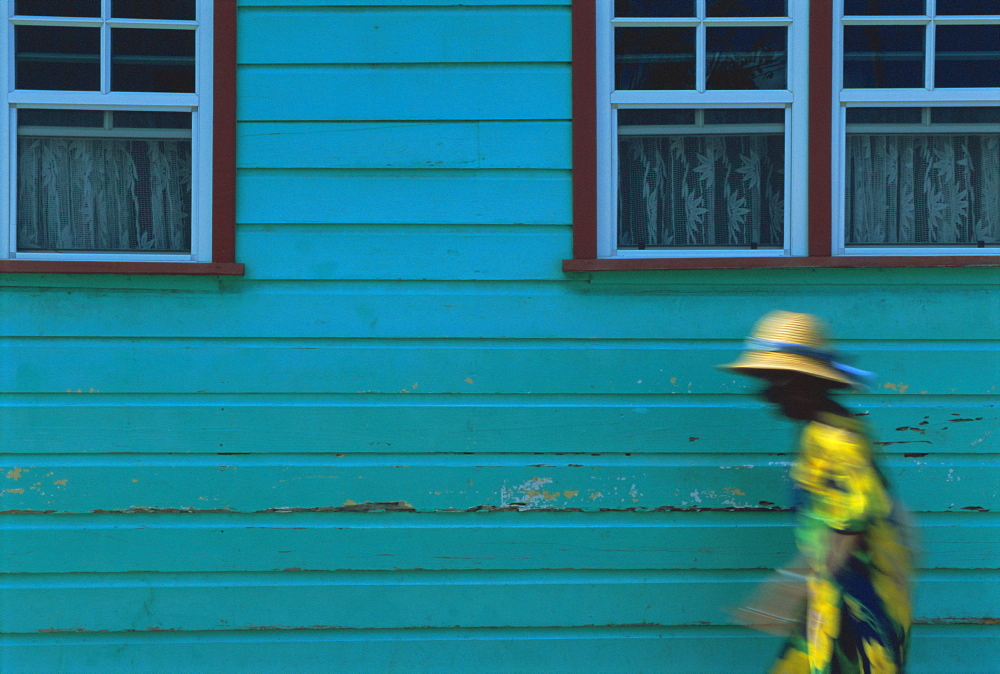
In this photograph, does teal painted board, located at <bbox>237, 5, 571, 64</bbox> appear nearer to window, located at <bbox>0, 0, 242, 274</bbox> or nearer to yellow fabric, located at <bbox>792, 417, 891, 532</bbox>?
window, located at <bbox>0, 0, 242, 274</bbox>

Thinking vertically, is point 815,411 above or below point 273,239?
below

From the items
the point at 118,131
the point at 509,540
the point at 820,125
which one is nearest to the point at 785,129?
the point at 820,125

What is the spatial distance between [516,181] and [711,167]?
85cm

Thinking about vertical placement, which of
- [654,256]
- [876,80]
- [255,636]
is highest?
[876,80]

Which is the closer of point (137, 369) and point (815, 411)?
point (815, 411)

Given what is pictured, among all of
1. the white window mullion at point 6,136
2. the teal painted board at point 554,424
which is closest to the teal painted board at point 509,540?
the teal painted board at point 554,424

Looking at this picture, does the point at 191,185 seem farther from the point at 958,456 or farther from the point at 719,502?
the point at 958,456

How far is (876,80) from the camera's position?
352 cm

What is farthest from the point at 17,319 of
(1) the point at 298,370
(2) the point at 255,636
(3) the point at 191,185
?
(2) the point at 255,636

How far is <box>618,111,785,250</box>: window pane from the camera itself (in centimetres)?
353

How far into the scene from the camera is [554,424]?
11.2ft

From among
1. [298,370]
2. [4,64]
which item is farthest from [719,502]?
[4,64]

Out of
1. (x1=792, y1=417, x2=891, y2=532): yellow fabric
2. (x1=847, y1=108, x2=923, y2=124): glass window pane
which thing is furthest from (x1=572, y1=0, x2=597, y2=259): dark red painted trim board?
(x1=792, y1=417, x2=891, y2=532): yellow fabric

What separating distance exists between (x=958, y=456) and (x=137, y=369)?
337 centimetres
